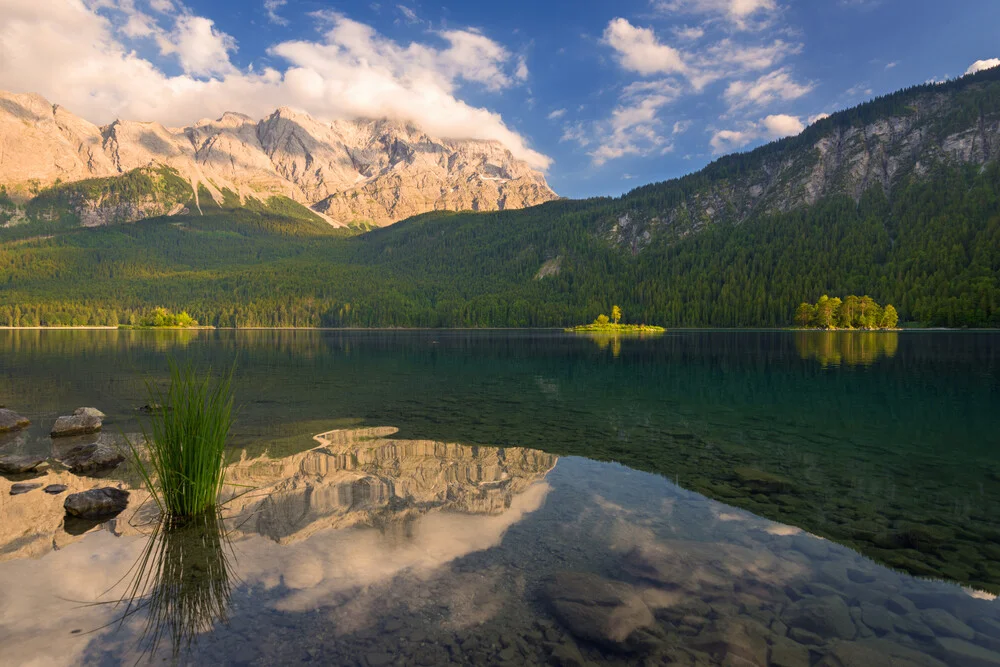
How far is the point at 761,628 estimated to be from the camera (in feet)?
28.8

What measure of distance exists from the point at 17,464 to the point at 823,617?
24672mm

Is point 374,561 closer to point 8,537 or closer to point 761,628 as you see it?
point 761,628

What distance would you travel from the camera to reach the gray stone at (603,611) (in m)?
8.39

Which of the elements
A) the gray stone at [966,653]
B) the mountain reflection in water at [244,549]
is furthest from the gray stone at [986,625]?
the mountain reflection in water at [244,549]

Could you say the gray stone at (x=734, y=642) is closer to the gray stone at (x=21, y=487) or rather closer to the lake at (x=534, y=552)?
the lake at (x=534, y=552)

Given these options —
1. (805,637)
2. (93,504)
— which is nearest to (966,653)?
(805,637)

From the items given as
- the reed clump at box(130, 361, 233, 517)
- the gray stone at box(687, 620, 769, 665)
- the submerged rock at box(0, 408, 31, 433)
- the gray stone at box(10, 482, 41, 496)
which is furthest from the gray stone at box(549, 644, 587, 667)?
the submerged rock at box(0, 408, 31, 433)

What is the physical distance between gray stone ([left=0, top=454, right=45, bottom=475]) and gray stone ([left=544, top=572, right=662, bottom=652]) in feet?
63.5

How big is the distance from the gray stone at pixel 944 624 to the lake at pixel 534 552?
63 millimetres

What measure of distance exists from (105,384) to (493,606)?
47.1 metres

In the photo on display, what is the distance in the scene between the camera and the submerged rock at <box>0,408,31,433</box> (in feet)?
81.5

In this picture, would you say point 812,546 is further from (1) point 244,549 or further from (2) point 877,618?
(1) point 244,549

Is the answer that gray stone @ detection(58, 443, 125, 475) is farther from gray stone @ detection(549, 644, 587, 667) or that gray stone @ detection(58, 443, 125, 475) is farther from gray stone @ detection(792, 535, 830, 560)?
gray stone @ detection(792, 535, 830, 560)

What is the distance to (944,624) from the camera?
891 centimetres
